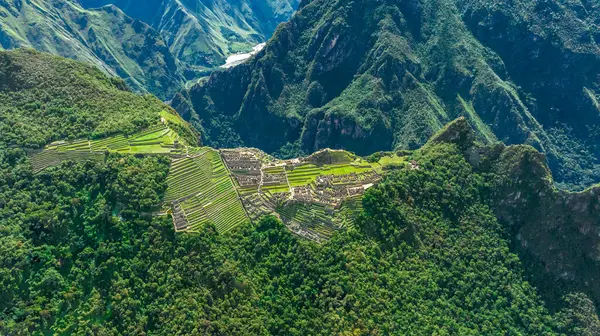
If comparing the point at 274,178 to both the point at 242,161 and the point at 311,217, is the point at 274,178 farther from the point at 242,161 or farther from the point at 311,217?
the point at 311,217

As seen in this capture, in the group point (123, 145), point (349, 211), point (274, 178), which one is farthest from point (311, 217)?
point (123, 145)

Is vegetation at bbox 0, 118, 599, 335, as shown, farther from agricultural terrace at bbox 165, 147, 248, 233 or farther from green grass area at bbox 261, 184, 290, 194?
green grass area at bbox 261, 184, 290, 194

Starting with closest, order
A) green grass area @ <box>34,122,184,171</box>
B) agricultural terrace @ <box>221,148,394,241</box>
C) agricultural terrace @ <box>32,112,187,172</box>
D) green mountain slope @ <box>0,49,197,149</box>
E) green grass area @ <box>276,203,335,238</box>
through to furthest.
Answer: green grass area @ <box>276,203,335,238</box> < agricultural terrace @ <box>221,148,394,241</box> < agricultural terrace @ <box>32,112,187,172</box> < green grass area @ <box>34,122,184,171</box> < green mountain slope @ <box>0,49,197,149</box>

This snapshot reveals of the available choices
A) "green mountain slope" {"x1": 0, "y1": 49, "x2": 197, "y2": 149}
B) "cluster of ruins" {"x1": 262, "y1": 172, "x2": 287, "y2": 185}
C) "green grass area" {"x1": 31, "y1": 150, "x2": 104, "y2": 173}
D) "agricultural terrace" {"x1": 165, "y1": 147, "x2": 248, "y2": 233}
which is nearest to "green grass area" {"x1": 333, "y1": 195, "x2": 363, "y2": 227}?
"cluster of ruins" {"x1": 262, "y1": 172, "x2": 287, "y2": 185}

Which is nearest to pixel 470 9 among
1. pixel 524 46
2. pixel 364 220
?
pixel 524 46

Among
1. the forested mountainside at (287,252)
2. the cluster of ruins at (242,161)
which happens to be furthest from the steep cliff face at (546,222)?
the cluster of ruins at (242,161)

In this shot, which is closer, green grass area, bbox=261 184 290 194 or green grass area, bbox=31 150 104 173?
green grass area, bbox=31 150 104 173

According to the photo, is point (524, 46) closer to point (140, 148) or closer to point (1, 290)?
point (140, 148)

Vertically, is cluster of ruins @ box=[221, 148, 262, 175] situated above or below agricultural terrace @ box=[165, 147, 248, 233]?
above
